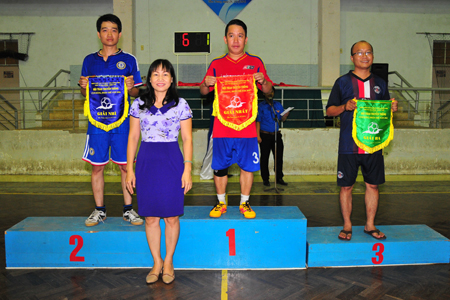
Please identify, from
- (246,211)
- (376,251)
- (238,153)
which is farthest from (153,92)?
(376,251)

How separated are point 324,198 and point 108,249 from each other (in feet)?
13.1

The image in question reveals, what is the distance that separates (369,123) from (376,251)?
47.5 inches

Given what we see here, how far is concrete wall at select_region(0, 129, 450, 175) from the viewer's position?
350 inches

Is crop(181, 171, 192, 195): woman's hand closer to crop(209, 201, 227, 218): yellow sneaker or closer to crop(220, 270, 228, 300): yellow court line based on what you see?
crop(209, 201, 227, 218): yellow sneaker

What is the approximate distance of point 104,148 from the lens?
371 cm

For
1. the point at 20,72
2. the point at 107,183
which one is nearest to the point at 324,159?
the point at 107,183

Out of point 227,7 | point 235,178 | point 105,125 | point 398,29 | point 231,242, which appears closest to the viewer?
point 231,242

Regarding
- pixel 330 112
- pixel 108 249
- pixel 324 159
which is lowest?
pixel 108 249

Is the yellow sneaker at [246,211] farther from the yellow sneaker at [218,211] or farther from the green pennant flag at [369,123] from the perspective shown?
the green pennant flag at [369,123]

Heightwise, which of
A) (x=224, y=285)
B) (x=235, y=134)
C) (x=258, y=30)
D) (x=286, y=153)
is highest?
(x=258, y=30)

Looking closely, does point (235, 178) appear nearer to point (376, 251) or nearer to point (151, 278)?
point (376, 251)

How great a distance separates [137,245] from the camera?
3.51m

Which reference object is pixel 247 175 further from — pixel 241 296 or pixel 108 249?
pixel 108 249

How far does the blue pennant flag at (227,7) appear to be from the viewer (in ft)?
41.8
